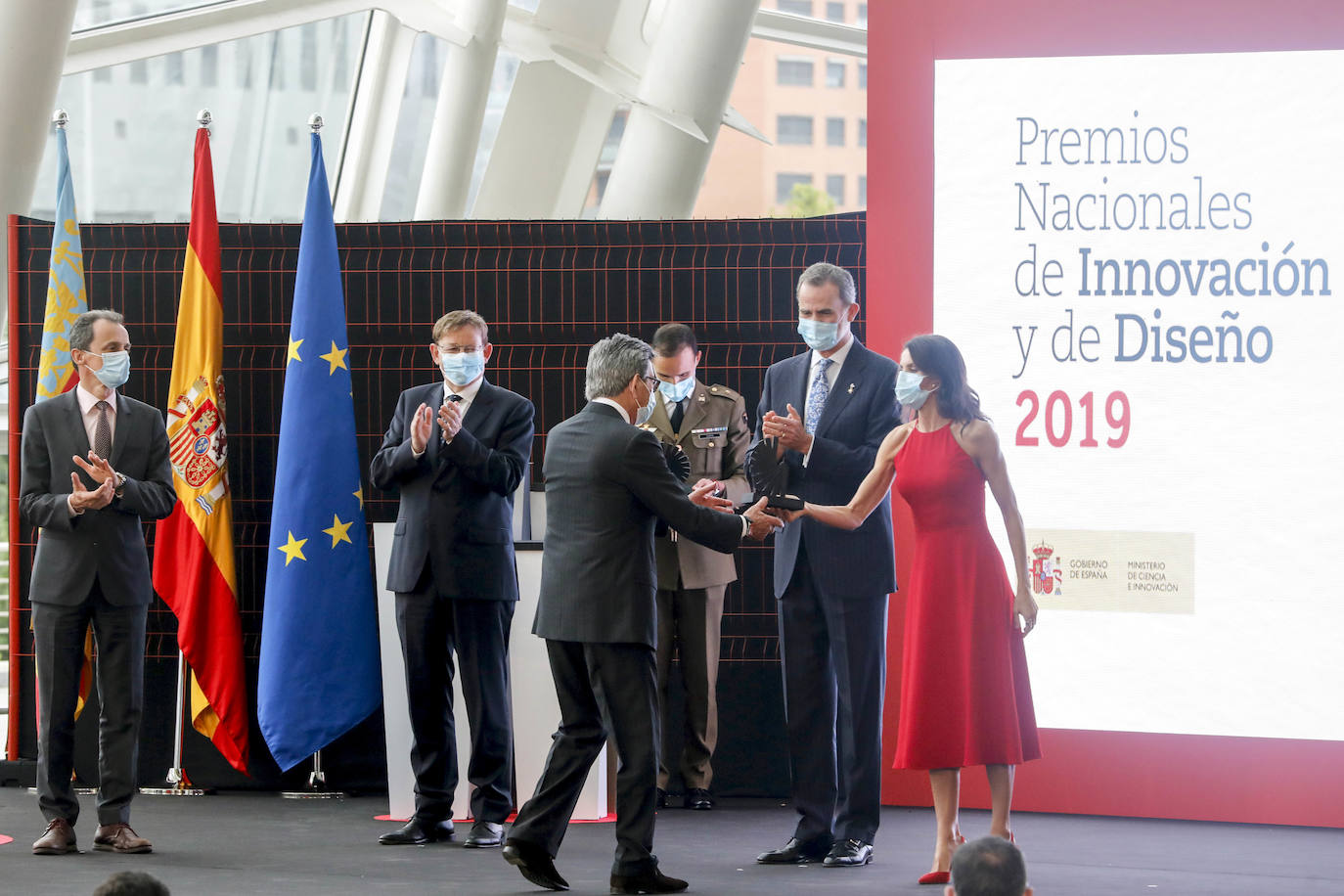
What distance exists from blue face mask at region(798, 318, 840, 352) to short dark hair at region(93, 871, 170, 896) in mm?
2721

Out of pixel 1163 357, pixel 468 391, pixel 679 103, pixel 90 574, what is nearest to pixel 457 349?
pixel 468 391

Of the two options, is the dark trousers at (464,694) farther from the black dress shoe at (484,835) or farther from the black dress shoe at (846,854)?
the black dress shoe at (846,854)

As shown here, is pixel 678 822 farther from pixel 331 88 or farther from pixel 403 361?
pixel 331 88

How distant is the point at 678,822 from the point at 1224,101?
297 cm

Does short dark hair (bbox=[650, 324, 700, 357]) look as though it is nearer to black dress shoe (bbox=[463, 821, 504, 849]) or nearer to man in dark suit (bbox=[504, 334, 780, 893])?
man in dark suit (bbox=[504, 334, 780, 893])

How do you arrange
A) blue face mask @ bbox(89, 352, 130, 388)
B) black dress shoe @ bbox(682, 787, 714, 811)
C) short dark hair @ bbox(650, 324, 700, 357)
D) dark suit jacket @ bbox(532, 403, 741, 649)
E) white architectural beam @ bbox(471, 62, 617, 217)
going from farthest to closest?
white architectural beam @ bbox(471, 62, 617, 217) < black dress shoe @ bbox(682, 787, 714, 811) < short dark hair @ bbox(650, 324, 700, 357) < blue face mask @ bbox(89, 352, 130, 388) < dark suit jacket @ bbox(532, 403, 741, 649)

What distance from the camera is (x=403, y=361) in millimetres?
5629

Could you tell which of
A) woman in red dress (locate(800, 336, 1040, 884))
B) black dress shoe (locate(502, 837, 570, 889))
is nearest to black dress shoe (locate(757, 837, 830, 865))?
woman in red dress (locate(800, 336, 1040, 884))

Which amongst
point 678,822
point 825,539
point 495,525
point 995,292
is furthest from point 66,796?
point 995,292

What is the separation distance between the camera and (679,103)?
28.5ft

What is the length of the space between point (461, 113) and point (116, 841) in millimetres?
5765

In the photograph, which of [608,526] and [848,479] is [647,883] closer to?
[608,526]

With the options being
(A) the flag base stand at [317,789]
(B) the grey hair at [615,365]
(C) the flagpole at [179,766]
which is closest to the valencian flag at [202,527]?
(C) the flagpole at [179,766]

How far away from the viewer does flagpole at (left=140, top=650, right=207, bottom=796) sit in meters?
5.50
